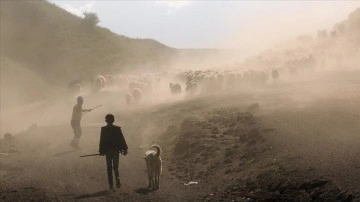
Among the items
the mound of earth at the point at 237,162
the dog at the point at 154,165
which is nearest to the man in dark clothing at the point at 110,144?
the dog at the point at 154,165

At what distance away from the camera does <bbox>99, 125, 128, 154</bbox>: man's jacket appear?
40.4ft

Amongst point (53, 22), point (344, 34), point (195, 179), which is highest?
point (53, 22)

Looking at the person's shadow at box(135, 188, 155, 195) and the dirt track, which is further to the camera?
the person's shadow at box(135, 188, 155, 195)

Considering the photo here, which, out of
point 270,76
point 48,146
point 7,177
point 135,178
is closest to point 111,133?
point 135,178

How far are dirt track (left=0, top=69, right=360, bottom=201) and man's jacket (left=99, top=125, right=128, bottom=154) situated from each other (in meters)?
1.23

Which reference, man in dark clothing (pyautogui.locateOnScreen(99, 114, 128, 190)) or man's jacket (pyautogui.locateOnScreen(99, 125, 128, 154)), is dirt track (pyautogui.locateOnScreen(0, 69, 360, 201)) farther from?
man's jacket (pyautogui.locateOnScreen(99, 125, 128, 154))

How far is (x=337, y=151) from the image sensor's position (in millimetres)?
12352

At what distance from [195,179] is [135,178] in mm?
2011

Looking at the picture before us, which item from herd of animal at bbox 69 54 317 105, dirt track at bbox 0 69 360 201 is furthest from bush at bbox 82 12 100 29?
dirt track at bbox 0 69 360 201

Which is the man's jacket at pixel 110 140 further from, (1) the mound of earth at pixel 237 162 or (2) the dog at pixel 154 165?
(1) the mound of earth at pixel 237 162

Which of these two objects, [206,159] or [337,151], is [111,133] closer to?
[206,159]

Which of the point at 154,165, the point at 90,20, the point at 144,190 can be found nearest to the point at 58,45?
the point at 90,20

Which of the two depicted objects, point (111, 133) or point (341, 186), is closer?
point (341, 186)

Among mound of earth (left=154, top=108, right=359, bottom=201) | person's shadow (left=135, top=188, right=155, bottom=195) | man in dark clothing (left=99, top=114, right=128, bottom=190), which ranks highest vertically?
man in dark clothing (left=99, top=114, right=128, bottom=190)
